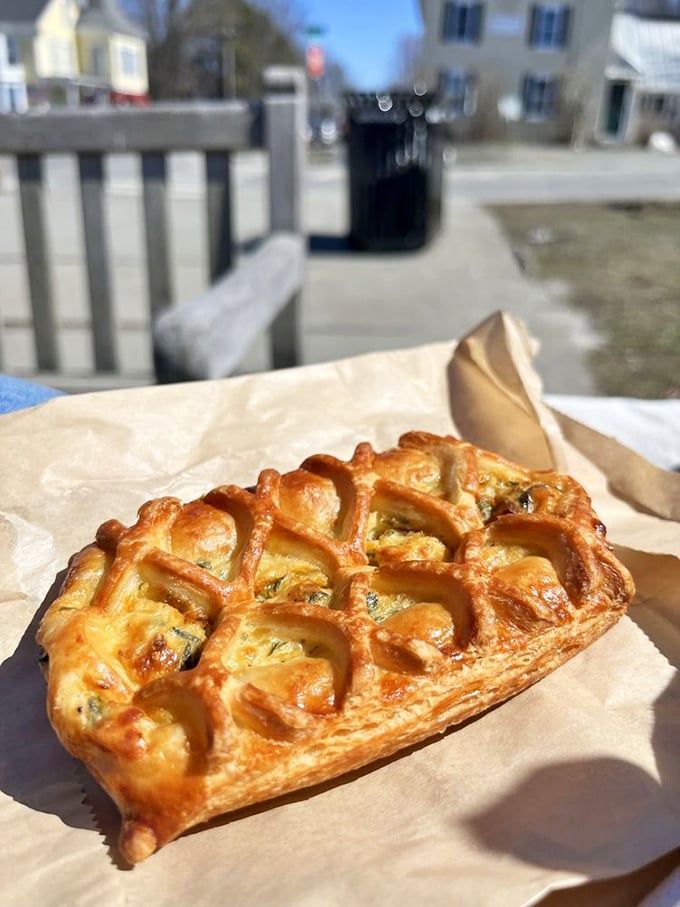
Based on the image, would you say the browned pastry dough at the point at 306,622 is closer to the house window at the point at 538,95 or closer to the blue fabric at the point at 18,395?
the blue fabric at the point at 18,395

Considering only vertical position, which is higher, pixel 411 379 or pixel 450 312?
pixel 411 379

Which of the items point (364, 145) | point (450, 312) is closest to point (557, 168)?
point (364, 145)

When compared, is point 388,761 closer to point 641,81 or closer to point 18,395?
point 18,395

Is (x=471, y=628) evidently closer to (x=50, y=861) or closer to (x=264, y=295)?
(x=50, y=861)

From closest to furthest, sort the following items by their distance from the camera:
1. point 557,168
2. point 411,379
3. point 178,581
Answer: point 178,581, point 411,379, point 557,168

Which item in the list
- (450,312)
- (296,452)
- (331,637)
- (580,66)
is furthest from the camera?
(580,66)

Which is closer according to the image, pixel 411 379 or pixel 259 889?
pixel 259 889

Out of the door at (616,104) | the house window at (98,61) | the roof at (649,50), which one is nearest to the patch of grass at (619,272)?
the door at (616,104)
